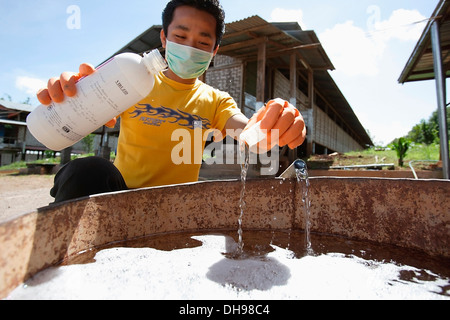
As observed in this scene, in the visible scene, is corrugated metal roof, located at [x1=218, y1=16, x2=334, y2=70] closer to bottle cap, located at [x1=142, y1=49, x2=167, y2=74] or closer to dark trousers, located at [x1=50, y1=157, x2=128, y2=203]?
bottle cap, located at [x1=142, y1=49, x2=167, y2=74]

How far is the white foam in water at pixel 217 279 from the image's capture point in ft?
2.48

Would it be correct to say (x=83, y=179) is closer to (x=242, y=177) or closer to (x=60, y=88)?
(x=60, y=88)

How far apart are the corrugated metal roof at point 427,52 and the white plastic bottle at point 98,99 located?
5.39 meters

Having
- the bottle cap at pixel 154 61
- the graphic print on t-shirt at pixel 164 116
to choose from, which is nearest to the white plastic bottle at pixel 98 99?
the bottle cap at pixel 154 61

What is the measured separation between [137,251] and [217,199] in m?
0.50

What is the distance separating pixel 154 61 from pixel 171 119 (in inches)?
23.3

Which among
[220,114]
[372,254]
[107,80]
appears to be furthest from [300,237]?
[107,80]

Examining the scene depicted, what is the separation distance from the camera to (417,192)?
3.95ft

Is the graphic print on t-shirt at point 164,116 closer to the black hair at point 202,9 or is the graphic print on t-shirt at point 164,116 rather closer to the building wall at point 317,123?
the black hair at point 202,9

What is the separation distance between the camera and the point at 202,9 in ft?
5.00

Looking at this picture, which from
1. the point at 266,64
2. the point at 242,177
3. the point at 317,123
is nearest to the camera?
the point at 242,177

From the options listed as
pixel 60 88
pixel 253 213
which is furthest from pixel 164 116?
pixel 253 213

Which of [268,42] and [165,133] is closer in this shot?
[165,133]
